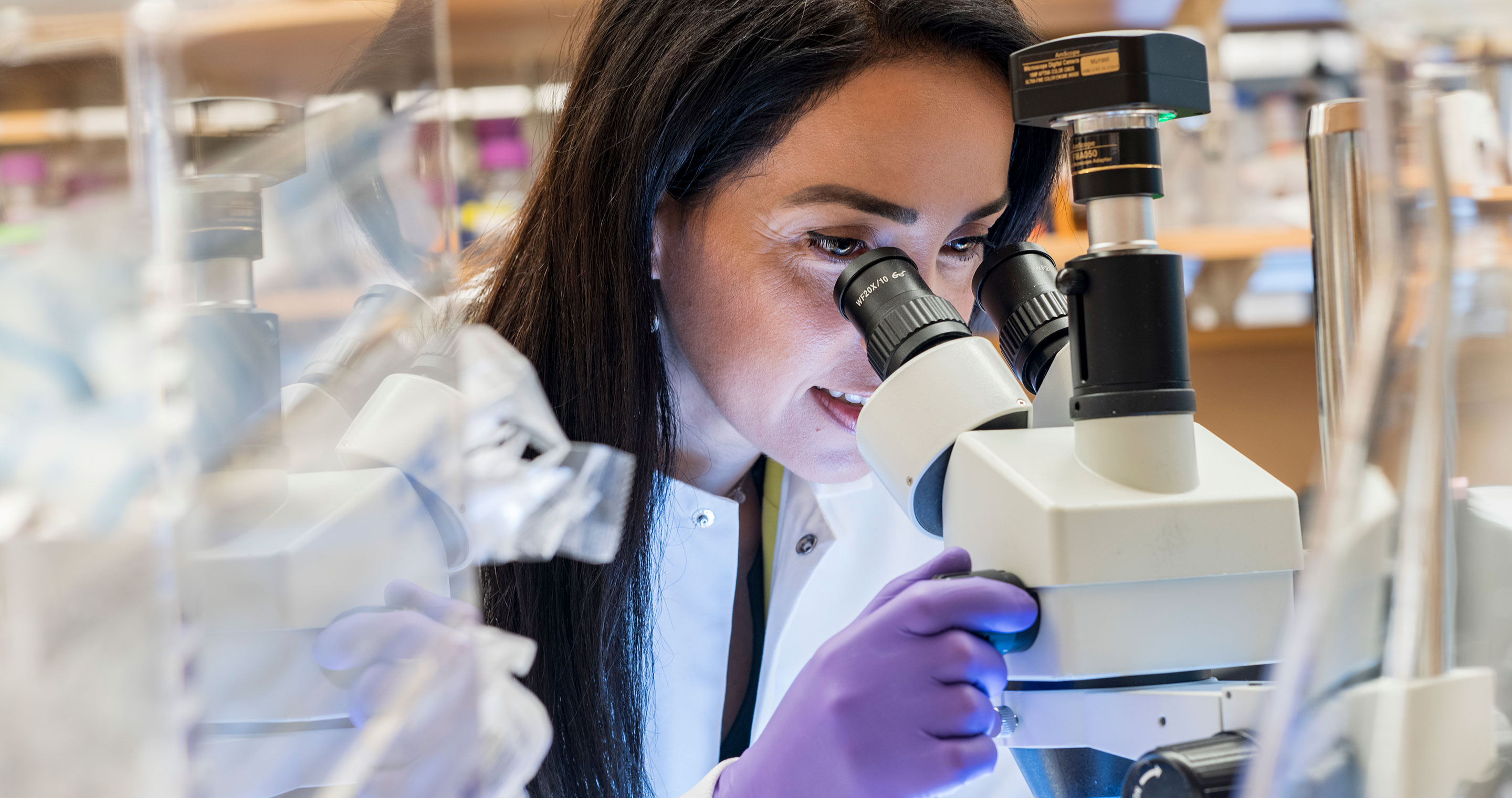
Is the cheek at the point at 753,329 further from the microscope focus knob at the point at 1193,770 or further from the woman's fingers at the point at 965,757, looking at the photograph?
the microscope focus knob at the point at 1193,770

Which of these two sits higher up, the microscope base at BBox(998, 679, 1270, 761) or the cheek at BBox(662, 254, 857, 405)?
the cheek at BBox(662, 254, 857, 405)

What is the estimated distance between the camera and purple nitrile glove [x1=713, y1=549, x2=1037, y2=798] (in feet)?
2.15

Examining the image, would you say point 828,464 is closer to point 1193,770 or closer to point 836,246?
point 836,246

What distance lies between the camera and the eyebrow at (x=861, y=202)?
37.6 inches

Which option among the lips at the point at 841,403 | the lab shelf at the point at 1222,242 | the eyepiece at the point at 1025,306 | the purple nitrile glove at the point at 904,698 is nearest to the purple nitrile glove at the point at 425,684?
the purple nitrile glove at the point at 904,698

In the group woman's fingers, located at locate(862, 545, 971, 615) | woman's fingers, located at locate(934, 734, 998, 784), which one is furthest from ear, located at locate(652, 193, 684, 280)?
woman's fingers, located at locate(934, 734, 998, 784)

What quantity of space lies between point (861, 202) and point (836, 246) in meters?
0.06

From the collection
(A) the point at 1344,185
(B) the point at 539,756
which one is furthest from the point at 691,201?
(A) the point at 1344,185

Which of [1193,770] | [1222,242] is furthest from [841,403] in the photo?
[1222,242]

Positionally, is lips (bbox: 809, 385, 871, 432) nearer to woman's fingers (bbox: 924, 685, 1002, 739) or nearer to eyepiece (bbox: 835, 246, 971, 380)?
eyepiece (bbox: 835, 246, 971, 380)

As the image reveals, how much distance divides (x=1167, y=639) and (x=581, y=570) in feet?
2.15

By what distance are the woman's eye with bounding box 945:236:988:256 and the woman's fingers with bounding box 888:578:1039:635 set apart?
0.45 m

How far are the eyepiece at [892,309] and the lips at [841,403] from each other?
0.20 metres

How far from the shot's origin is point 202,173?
1.11 ft
